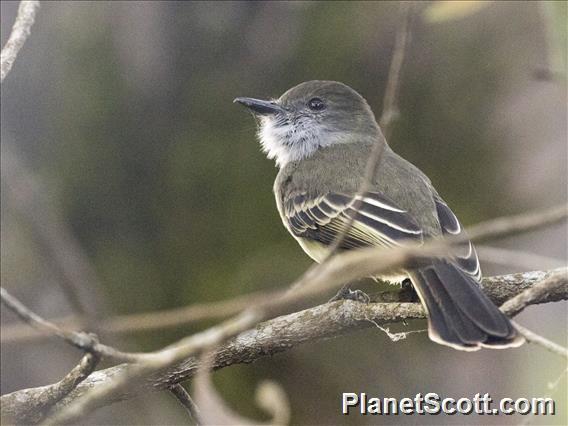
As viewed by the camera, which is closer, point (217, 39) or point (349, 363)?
point (349, 363)

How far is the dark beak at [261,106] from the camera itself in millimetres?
3305

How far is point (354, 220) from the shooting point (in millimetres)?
2586

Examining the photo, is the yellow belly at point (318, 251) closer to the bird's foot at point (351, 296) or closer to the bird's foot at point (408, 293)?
the bird's foot at point (408, 293)

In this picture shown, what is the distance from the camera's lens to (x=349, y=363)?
3.80 m

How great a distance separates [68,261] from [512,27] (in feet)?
10.5

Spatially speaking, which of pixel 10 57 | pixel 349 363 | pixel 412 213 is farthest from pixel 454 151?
pixel 10 57

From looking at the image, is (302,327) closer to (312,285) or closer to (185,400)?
(185,400)

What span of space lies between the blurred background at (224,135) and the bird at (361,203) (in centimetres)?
54

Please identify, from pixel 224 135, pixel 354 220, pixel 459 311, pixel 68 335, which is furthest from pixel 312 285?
pixel 224 135

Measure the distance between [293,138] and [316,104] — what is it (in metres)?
0.16

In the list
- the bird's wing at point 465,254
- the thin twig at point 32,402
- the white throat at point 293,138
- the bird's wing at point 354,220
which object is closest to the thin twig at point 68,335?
the thin twig at point 32,402

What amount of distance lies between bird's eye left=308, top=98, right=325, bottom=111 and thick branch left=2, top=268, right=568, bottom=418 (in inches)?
45.2

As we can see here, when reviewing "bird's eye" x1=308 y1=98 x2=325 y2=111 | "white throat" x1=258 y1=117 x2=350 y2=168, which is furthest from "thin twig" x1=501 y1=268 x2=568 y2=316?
"bird's eye" x1=308 y1=98 x2=325 y2=111

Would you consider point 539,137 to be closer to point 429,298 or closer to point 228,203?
point 228,203
